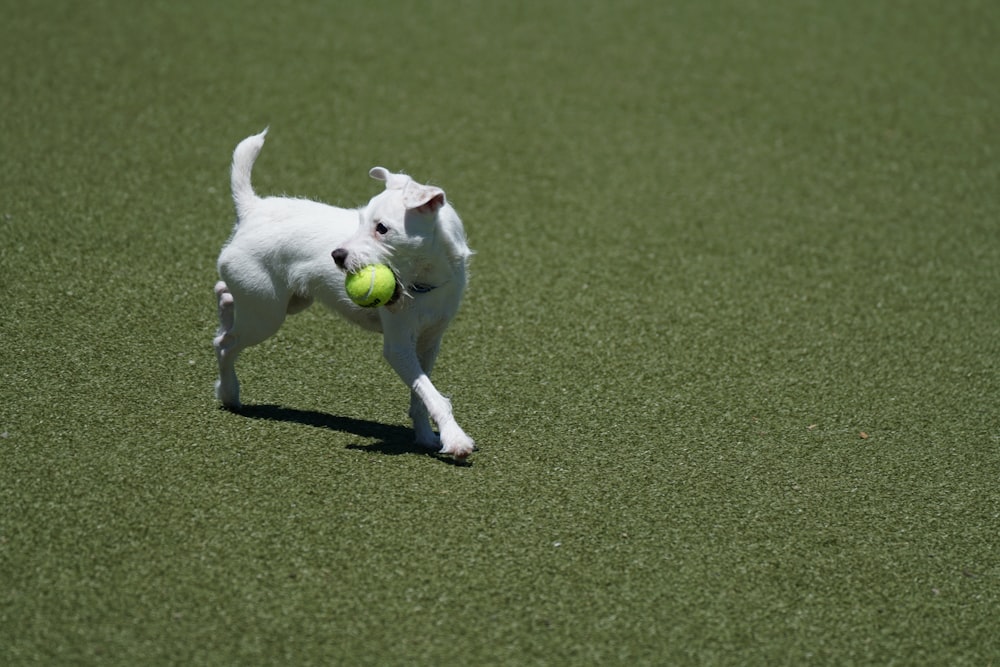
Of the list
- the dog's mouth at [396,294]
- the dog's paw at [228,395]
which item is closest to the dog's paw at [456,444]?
the dog's mouth at [396,294]

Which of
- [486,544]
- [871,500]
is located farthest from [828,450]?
[486,544]

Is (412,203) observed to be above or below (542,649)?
above

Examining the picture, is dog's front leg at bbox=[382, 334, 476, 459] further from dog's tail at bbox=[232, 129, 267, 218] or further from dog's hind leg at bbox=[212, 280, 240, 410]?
dog's tail at bbox=[232, 129, 267, 218]

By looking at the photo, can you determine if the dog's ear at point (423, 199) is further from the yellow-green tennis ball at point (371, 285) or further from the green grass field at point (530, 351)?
the green grass field at point (530, 351)

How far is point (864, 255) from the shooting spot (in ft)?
26.2

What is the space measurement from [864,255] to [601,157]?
2.37 metres

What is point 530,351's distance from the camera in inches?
251

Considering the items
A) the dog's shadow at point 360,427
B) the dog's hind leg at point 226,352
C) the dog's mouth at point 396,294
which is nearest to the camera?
the dog's mouth at point 396,294

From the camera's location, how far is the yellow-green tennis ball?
455 cm

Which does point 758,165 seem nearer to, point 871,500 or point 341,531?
point 871,500

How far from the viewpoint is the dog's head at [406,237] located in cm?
458

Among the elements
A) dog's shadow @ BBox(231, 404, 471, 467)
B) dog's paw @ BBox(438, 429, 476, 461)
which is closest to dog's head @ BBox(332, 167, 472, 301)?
dog's paw @ BBox(438, 429, 476, 461)

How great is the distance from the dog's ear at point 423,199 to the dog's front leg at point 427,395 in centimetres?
60

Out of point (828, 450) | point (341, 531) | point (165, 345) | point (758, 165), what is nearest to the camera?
point (341, 531)
